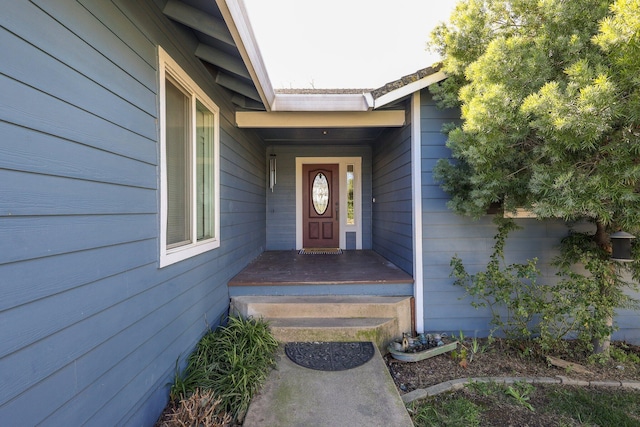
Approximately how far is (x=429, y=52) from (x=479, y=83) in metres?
0.82

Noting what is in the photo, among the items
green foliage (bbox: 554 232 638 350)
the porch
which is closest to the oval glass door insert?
the porch

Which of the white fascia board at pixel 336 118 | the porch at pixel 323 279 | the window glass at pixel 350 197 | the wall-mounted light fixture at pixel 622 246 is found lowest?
the porch at pixel 323 279

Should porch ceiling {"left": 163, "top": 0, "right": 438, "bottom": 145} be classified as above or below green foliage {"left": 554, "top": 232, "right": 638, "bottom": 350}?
above

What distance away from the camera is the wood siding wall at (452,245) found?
129 inches

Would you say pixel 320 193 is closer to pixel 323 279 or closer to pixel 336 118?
pixel 336 118

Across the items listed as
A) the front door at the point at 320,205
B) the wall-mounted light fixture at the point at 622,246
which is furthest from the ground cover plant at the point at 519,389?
the front door at the point at 320,205

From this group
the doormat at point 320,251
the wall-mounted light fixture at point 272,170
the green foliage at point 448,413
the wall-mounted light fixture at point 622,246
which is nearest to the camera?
the green foliage at point 448,413

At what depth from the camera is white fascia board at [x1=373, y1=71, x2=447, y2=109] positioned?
304 centimetres

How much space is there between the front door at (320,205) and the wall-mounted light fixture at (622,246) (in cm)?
418

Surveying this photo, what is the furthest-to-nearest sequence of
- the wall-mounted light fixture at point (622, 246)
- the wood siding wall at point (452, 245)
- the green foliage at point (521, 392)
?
the wood siding wall at point (452, 245)
the wall-mounted light fixture at point (622, 246)
the green foliage at point (521, 392)

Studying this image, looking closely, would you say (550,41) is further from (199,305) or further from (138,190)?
(199,305)

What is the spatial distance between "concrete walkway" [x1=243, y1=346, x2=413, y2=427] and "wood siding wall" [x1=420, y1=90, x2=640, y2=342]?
3.99 ft

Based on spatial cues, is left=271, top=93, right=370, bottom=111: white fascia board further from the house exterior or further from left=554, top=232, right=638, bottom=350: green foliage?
left=554, top=232, right=638, bottom=350: green foliage

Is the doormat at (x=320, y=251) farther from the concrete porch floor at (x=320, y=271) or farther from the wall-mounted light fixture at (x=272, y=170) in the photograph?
the wall-mounted light fixture at (x=272, y=170)
